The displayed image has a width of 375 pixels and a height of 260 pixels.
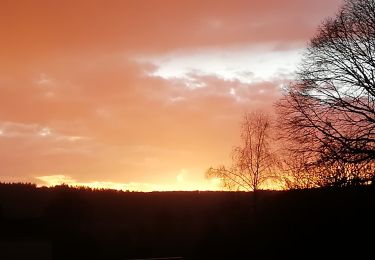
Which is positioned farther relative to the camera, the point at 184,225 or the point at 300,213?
the point at 184,225

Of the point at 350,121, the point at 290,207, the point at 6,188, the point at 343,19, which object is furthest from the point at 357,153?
the point at 6,188

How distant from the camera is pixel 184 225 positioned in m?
45.0

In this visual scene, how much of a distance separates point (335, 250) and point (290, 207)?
189 inches

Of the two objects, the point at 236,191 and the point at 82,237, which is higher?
the point at 236,191

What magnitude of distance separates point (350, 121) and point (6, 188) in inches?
1431

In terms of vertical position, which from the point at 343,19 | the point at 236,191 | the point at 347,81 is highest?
the point at 343,19

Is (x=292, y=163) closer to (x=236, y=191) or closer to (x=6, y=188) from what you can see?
(x=236, y=191)

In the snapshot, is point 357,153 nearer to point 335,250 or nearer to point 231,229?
point 335,250

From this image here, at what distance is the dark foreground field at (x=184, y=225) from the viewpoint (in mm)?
27594

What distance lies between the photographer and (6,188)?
190 ft

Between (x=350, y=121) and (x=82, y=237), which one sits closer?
(x=350, y=121)

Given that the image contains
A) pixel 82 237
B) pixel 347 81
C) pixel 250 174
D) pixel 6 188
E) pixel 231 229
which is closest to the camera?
pixel 347 81

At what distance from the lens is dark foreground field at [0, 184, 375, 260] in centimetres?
2759

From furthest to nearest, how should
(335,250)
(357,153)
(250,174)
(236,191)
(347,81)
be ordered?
(250,174) → (236,191) → (347,81) → (357,153) → (335,250)
